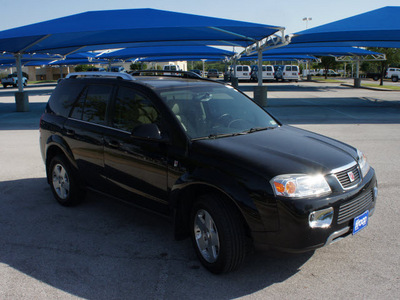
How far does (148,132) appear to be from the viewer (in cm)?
387

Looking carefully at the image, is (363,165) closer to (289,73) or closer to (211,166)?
(211,166)

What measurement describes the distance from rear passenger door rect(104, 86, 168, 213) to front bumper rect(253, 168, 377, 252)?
124 centimetres

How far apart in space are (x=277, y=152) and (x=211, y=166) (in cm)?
63

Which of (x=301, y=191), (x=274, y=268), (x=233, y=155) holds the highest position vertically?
(x=233, y=155)

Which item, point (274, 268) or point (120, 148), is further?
point (120, 148)

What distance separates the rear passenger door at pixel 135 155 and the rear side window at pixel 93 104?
207mm

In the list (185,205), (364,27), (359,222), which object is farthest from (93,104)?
(364,27)

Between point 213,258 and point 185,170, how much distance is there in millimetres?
838

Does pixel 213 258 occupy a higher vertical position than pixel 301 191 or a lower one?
lower

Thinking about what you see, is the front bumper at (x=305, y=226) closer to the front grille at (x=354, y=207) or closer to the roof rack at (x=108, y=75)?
the front grille at (x=354, y=207)

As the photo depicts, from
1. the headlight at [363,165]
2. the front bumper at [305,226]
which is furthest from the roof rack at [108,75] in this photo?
the headlight at [363,165]

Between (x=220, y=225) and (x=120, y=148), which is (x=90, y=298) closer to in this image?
(x=220, y=225)

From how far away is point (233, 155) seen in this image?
3.54 m

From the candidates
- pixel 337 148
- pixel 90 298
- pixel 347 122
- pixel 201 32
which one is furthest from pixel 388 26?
pixel 90 298
